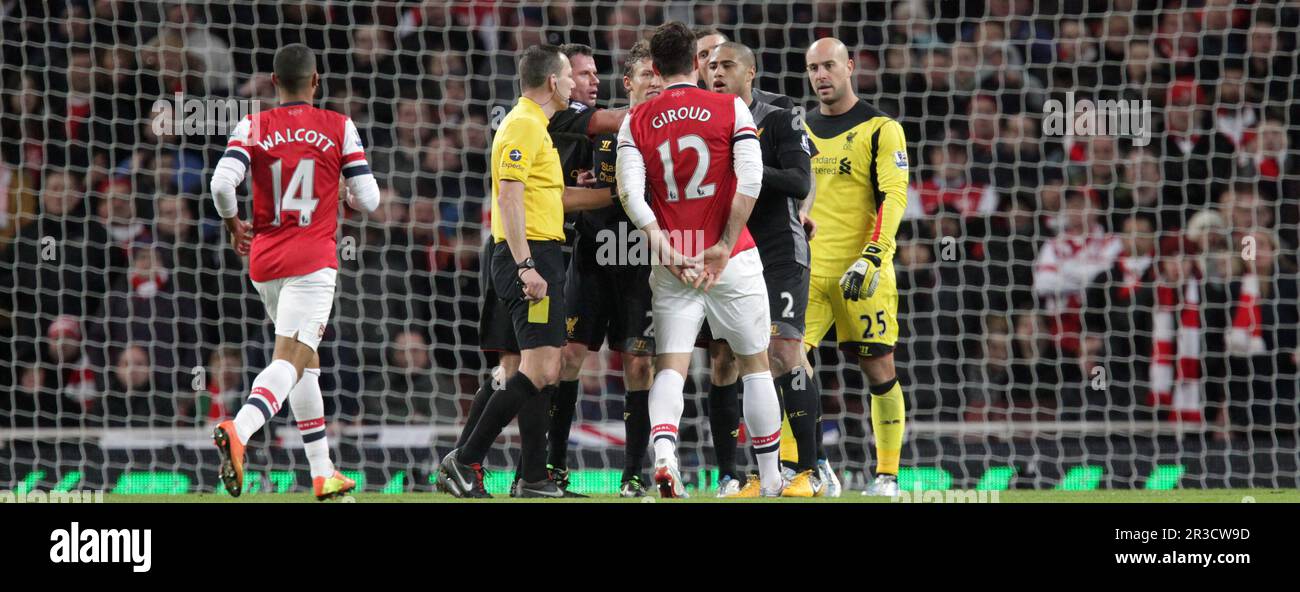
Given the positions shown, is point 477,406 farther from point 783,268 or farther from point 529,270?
point 783,268

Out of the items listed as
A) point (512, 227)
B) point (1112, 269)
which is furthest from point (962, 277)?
point (512, 227)

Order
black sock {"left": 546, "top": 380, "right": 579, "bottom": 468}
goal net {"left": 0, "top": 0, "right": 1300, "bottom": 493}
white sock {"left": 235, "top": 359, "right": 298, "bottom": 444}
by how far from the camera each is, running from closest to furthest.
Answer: white sock {"left": 235, "top": 359, "right": 298, "bottom": 444} < black sock {"left": 546, "top": 380, "right": 579, "bottom": 468} < goal net {"left": 0, "top": 0, "right": 1300, "bottom": 493}

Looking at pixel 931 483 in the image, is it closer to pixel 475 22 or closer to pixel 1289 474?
pixel 1289 474

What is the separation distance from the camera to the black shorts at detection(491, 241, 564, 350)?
5473 mm

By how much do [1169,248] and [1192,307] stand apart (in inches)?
27.1

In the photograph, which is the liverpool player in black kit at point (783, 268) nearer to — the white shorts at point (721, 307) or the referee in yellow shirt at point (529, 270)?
the white shorts at point (721, 307)

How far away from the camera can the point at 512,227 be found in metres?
5.41

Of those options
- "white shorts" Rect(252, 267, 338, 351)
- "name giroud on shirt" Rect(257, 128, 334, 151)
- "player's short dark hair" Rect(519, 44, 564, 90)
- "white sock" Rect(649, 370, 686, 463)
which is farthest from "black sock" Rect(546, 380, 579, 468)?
"name giroud on shirt" Rect(257, 128, 334, 151)

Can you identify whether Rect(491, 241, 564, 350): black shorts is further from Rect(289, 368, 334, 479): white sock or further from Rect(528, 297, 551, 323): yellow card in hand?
Rect(289, 368, 334, 479): white sock

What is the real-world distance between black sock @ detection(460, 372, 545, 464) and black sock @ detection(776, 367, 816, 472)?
1143mm

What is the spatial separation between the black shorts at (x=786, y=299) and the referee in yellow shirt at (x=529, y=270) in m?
0.78

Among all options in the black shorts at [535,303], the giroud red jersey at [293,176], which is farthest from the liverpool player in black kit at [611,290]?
the giroud red jersey at [293,176]

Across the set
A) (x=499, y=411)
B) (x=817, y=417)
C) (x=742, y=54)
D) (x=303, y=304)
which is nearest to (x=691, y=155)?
(x=742, y=54)

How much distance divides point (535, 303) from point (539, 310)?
0.03 metres
